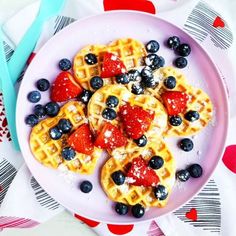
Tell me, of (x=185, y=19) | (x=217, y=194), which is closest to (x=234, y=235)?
(x=217, y=194)

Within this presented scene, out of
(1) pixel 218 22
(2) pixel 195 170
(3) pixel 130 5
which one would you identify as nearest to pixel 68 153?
(2) pixel 195 170

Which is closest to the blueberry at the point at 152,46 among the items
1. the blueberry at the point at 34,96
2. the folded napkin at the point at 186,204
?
the folded napkin at the point at 186,204

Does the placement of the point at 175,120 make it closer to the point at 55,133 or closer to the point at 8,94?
the point at 55,133

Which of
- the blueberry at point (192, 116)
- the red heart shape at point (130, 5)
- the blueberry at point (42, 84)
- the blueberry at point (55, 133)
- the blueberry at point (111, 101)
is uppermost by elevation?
the red heart shape at point (130, 5)

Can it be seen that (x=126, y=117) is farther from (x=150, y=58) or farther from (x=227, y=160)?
(x=227, y=160)

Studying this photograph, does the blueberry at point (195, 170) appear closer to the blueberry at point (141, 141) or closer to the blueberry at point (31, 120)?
the blueberry at point (141, 141)

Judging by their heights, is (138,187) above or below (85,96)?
below
